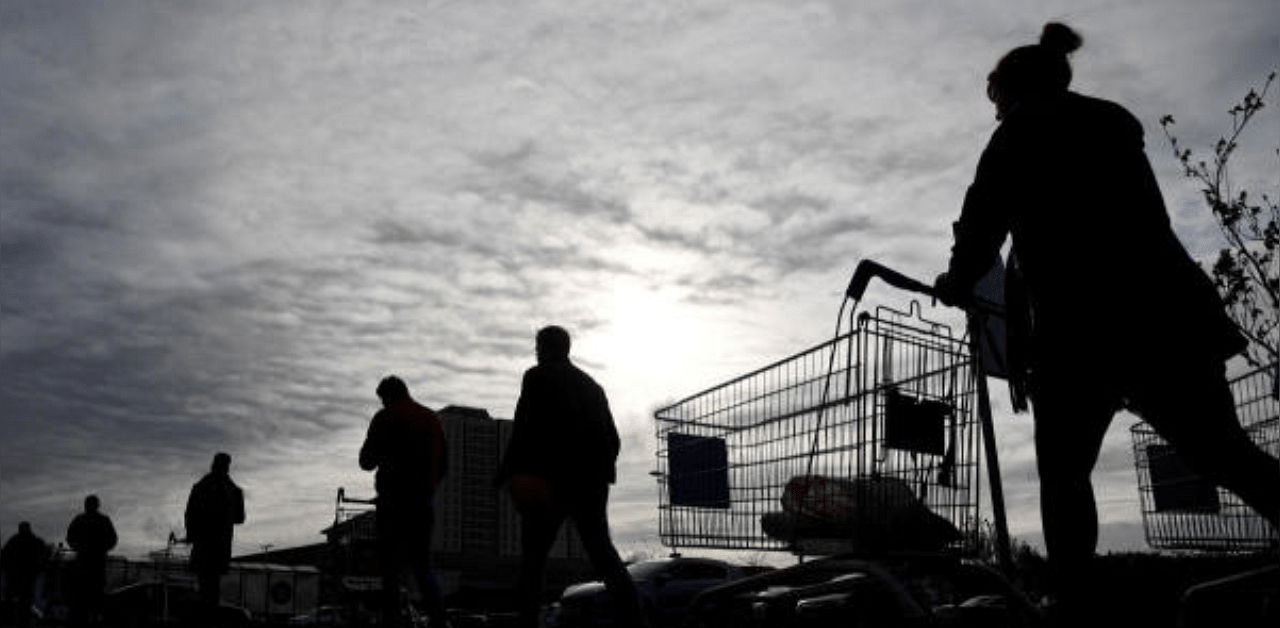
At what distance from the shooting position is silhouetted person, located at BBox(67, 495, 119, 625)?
45.0 feet

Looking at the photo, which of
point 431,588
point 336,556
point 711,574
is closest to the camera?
point 431,588

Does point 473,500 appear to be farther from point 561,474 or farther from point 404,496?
point 561,474

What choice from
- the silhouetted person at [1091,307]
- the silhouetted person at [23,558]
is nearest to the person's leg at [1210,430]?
the silhouetted person at [1091,307]

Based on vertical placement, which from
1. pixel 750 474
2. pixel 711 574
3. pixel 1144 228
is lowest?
pixel 711 574

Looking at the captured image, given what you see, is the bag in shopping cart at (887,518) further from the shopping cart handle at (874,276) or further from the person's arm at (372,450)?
the person's arm at (372,450)

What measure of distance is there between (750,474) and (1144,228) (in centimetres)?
342

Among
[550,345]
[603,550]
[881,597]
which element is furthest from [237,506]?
[881,597]

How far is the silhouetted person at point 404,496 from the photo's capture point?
7152mm

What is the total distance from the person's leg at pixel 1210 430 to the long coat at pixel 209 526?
924 centimetres

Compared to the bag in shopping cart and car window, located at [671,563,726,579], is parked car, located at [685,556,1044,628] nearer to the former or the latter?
the bag in shopping cart

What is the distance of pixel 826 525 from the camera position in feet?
16.0

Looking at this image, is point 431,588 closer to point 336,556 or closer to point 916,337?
point 916,337

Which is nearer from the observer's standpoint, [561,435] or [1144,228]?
[1144,228]

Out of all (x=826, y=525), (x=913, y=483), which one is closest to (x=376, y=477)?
(x=826, y=525)
